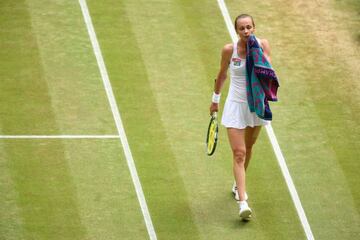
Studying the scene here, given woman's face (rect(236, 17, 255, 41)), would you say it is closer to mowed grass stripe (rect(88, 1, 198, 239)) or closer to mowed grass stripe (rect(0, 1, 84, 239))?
mowed grass stripe (rect(88, 1, 198, 239))

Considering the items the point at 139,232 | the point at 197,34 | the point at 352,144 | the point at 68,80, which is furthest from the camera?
the point at 197,34

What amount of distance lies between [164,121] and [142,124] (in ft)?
1.04

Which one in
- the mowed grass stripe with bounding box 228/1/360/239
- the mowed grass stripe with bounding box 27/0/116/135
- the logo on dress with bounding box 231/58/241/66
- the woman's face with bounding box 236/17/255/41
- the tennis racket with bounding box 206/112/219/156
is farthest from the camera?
the mowed grass stripe with bounding box 27/0/116/135

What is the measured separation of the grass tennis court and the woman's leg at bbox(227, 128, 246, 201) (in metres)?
0.53

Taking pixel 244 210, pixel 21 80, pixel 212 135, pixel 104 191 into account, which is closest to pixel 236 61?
pixel 212 135

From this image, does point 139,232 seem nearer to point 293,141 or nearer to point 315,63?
point 293,141

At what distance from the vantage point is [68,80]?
15898mm

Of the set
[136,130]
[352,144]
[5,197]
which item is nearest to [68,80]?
[136,130]

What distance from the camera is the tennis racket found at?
13.1 metres

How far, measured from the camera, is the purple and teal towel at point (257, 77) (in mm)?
12727

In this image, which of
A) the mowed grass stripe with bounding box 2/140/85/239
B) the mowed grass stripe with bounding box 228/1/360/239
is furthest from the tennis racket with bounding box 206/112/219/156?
the mowed grass stripe with bounding box 2/140/85/239

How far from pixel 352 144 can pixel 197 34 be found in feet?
11.3

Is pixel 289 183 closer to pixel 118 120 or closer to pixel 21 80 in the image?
pixel 118 120

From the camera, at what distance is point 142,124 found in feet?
49.3
